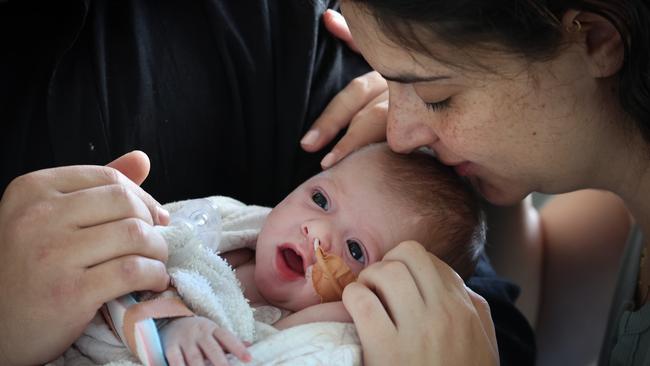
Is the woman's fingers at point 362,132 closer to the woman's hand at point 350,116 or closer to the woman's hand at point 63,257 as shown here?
the woman's hand at point 350,116

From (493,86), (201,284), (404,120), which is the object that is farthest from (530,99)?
(201,284)

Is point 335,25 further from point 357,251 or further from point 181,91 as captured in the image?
point 357,251

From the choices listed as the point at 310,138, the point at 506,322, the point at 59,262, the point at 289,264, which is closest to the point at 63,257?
the point at 59,262

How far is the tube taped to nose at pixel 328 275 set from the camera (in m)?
1.28

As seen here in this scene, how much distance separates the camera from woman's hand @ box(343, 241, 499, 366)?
1.15 m

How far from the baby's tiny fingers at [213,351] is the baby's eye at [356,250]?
343mm

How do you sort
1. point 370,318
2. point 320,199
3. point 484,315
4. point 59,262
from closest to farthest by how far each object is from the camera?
point 59,262 → point 370,318 → point 484,315 → point 320,199

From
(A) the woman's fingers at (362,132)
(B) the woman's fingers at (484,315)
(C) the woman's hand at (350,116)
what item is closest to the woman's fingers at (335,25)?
(C) the woman's hand at (350,116)

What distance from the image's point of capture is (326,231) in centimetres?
132

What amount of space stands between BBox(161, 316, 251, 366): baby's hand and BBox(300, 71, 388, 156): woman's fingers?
532 millimetres

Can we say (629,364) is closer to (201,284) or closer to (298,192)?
(298,192)

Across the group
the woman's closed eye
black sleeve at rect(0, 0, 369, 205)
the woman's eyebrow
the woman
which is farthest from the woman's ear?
black sleeve at rect(0, 0, 369, 205)

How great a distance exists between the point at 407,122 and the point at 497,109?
156 mm

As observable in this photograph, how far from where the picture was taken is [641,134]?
1.28 metres
